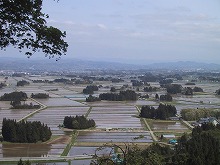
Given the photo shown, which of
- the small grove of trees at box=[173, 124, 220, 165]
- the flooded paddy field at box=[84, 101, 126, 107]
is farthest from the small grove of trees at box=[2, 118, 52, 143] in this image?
the flooded paddy field at box=[84, 101, 126, 107]

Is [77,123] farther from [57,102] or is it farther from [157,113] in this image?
[57,102]

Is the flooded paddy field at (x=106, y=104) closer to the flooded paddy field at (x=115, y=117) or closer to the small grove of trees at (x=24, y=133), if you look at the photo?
the flooded paddy field at (x=115, y=117)

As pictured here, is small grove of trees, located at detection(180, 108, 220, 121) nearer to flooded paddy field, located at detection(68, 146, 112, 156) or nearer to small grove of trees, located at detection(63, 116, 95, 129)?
small grove of trees, located at detection(63, 116, 95, 129)

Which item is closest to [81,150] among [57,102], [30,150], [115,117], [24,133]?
[30,150]

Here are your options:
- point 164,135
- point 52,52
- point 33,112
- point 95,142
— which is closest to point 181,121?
point 164,135

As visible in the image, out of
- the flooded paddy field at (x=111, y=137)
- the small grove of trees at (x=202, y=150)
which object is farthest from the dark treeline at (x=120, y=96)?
the small grove of trees at (x=202, y=150)

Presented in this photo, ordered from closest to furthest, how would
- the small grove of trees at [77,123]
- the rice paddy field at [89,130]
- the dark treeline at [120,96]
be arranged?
the rice paddy field at [89,130] → the small grove of trees at [77,123] → the dark treeline at [120,96]

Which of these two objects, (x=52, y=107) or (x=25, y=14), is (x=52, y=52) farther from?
(x=52, y=107)
